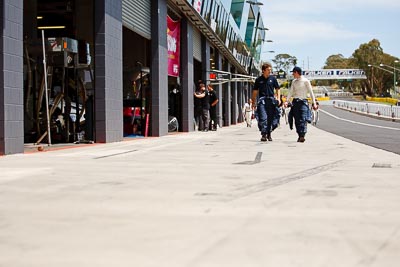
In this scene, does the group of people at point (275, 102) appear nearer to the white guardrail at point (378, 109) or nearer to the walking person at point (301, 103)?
the walking person at point (301, 103)

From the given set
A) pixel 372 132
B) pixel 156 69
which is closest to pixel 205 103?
pixel 156 69

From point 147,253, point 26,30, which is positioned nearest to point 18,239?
point 147,253

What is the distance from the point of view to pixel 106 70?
12875 mm

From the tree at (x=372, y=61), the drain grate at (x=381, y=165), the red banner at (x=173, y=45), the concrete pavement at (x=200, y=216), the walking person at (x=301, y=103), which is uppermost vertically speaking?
the tree at (x=372, y=61)

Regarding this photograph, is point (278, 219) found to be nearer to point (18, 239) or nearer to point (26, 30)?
point (18, 239)

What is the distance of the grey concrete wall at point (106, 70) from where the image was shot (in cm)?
1273

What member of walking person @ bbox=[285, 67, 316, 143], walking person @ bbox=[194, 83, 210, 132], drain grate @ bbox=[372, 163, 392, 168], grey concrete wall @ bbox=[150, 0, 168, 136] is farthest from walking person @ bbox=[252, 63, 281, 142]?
walking person @ bbox=[194, 83, 210, 132]

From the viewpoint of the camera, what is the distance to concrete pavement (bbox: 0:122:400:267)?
2676 mm

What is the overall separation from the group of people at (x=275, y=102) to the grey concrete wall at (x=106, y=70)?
3541 millimetres

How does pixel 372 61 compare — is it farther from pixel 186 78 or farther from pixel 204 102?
pixel 204 102

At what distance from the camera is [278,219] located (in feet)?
11.4

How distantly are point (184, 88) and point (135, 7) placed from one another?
6471mm

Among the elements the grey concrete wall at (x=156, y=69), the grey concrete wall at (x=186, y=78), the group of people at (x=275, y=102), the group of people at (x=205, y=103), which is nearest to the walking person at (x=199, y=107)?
the group of people at (x=205, y=103)

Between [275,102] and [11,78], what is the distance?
5907 millimetres
